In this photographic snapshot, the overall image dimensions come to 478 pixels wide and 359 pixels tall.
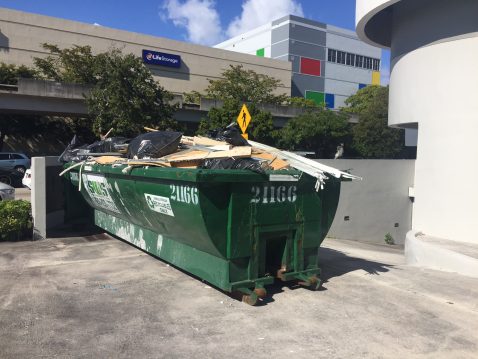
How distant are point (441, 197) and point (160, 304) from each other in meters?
10.1

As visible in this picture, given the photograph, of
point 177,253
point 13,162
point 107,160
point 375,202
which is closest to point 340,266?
point 177,253

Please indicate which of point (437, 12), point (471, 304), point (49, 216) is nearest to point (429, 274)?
point (471, 304)

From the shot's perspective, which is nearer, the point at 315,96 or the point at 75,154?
the point at 75,154

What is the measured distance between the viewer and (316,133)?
31828 millimetres

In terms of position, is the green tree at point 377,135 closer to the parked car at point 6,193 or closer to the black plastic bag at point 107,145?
the parked car at point 6,193

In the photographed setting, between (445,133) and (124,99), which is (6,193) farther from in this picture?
(445,133)

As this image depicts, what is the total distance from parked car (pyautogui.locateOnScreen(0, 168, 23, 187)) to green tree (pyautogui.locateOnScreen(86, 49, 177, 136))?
16.5ft

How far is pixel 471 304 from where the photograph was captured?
5738 millimetres

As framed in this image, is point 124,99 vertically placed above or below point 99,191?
above

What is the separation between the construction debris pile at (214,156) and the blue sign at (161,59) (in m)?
38.0

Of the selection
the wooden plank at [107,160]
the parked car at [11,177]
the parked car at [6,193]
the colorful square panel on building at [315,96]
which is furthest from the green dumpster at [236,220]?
the colorful square panel on building at [315,96]

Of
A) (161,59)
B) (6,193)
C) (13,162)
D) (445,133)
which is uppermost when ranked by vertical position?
(161,59)

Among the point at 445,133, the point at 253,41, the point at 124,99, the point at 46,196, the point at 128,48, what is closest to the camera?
the point at 46,196

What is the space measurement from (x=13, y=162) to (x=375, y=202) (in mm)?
18305
